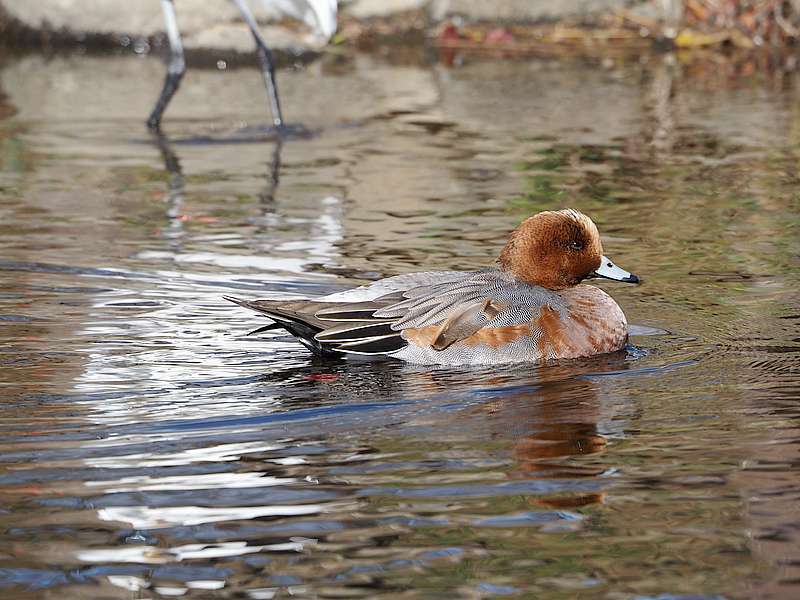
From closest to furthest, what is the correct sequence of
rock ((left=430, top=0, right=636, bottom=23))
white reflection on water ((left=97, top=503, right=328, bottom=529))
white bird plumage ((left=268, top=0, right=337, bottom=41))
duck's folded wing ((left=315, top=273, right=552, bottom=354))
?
white reflection on water ((left=97, top=503, right=328, bottom=529)) → duck's folded wing ((left=315, top=273, right=552, bottom=354)) → white bird plumage ((left=268, top=0, right=337, bottom=41)) → rock ((left=430, top=0, right=636, bottom=23))

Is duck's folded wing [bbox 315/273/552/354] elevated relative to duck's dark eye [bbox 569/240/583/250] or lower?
lower

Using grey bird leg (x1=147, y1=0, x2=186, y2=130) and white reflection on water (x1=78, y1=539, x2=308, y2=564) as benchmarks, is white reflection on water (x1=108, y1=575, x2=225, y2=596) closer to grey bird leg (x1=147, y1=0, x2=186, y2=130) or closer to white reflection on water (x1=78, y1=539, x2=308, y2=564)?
white reflection on water (x1=78, y1=539, x2=308, y2=564)

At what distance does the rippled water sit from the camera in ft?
13.3

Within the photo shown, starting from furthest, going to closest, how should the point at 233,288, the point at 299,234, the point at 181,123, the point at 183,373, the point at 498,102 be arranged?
the point at 498,102
the point at 181,123
the point at 299,234
the point at 233,288
the point at 183,373

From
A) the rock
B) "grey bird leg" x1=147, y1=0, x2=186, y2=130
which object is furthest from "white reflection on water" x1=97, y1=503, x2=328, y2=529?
the rock

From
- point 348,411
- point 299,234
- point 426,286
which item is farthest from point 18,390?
point 299,234

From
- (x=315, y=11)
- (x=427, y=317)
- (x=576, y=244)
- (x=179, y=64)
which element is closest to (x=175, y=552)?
(x=427, y=317)

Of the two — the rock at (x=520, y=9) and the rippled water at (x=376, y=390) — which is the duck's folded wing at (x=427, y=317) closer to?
the rippled water at (x=376, y=390)

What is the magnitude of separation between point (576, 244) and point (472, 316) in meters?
0.60

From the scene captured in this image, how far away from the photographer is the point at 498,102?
13.8 metres

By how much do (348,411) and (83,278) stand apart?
2389 millimetres

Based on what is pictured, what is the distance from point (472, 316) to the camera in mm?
6000

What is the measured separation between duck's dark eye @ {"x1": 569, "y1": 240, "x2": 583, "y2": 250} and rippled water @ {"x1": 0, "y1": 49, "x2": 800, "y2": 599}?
43 centimetres

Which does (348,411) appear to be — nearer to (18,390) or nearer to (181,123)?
(18,390)
